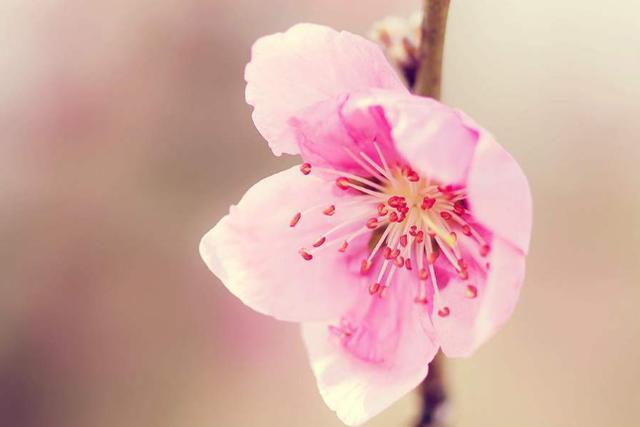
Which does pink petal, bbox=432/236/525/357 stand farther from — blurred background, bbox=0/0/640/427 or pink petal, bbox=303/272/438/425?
blurred background, bbox=0/0/640/427

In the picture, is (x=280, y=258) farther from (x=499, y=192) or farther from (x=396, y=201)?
(x=499, y=192)

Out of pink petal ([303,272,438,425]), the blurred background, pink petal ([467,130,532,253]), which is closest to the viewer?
pink petal ([467,130,532,253])

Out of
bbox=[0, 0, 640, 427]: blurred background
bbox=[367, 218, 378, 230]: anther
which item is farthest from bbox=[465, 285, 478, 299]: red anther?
bbox=[0, 0, 640, 427]: blurred background

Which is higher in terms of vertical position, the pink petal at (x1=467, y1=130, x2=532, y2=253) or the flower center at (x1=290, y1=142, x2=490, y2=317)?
the pink petal at (x1=467, y1=130, x2=532, y2=253)

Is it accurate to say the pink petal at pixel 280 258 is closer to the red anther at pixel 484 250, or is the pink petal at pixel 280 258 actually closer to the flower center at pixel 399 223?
the flower center at pixel 399 223

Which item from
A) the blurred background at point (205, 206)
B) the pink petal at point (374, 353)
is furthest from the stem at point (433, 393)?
the blurred background at point (205, 206)

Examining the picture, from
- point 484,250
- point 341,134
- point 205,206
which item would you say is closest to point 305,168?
point 341,134
